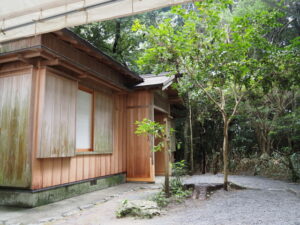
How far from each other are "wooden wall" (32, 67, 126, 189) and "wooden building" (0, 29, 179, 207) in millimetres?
18

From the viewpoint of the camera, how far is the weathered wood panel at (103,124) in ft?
21.3

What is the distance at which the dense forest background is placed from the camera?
5.14 metres

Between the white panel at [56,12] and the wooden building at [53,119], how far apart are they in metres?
2.16

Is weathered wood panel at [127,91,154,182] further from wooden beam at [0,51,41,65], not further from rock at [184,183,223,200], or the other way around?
wooden beam at [0,51,41,65]

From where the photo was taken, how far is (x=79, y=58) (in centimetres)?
549

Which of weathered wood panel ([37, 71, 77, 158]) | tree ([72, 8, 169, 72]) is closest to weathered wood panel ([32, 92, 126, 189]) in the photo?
weathered wood panel ([37, 71, 77, 158])

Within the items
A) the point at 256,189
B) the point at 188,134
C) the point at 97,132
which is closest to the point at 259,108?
the point at 188,134

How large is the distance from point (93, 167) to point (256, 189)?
12.9 feet

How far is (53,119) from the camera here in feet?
16.1

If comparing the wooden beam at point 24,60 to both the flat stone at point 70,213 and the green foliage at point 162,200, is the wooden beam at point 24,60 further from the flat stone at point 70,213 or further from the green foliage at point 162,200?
the green foliage at point 162,200

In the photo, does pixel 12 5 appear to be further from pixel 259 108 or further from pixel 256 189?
pixel 259 108

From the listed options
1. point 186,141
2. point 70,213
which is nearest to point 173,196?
point 70,213

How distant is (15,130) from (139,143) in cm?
374

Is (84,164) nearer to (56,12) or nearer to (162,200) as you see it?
(162,200)
